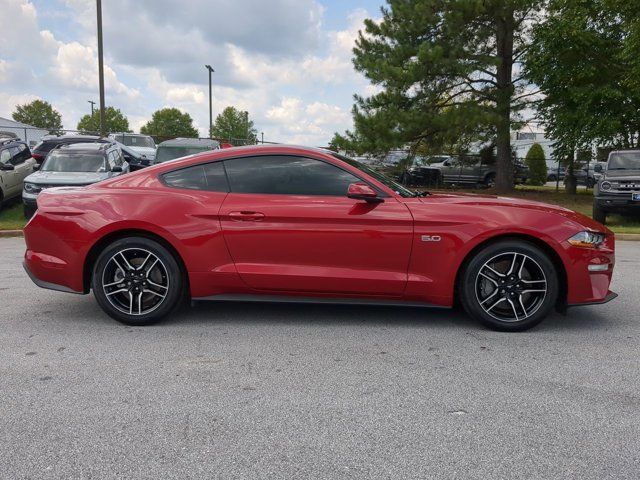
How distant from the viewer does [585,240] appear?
4.24m

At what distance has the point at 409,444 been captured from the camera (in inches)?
103

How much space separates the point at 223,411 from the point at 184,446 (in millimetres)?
383

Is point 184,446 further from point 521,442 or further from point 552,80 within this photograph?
point 552,80

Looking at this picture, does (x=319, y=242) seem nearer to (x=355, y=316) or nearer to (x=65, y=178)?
(x=355, y=316)

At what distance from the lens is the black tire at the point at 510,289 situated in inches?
167

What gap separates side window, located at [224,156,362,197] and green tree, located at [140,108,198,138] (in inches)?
3664

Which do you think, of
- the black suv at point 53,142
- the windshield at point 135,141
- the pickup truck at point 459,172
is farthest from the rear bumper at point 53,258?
the windshield at point 135,141

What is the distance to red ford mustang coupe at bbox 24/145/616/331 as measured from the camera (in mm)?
4254

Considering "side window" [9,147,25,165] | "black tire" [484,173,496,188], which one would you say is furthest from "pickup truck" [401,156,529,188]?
"side window" [9,147,25,165]

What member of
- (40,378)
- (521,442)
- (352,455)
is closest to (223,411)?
(352,455)

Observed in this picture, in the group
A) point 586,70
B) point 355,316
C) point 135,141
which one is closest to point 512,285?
point 355,316

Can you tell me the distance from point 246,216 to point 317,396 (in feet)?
5.60

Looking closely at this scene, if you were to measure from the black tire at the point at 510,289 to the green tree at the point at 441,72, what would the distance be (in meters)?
14.0

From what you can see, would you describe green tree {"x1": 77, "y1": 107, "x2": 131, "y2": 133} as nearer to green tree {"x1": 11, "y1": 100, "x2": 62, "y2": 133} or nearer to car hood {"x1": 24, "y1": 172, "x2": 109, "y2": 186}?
green tree {"x1": 11, "y1": 100, "x2": 62, "y2": 133}
